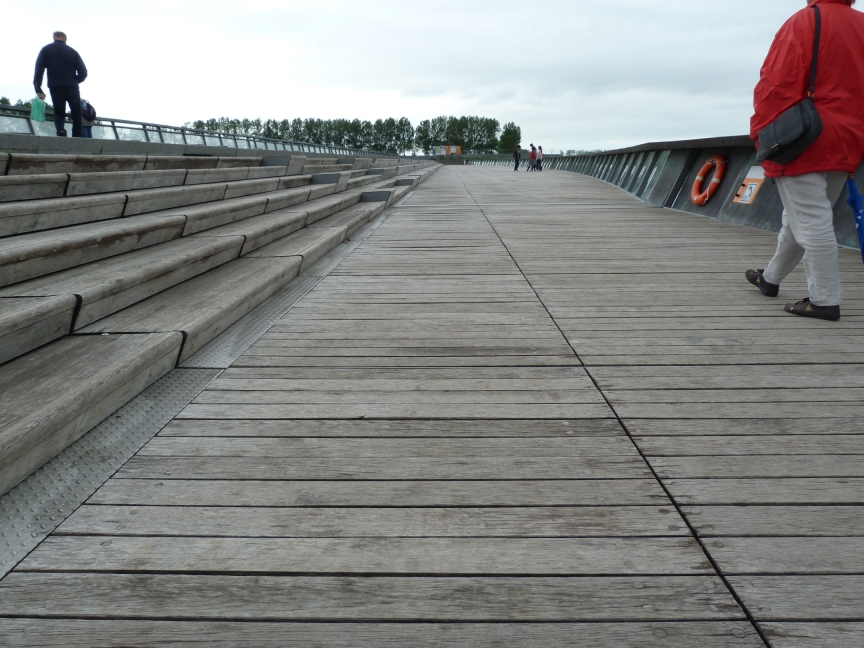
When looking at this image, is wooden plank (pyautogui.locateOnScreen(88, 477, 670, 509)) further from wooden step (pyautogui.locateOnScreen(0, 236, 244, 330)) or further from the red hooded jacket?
the red hooded jacket

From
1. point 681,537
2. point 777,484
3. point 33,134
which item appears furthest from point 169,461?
point 33,134

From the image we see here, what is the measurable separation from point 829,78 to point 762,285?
117 cm

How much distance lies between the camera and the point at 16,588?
1275 millimetres

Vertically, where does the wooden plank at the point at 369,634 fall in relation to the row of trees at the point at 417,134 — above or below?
below

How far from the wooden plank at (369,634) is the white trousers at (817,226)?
8.30 feet

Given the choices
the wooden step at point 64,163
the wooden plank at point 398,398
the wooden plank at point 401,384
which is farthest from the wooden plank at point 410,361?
the wooden step at point 64,163

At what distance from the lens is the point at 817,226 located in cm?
317

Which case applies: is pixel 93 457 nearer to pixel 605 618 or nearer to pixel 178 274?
pixel 605 618

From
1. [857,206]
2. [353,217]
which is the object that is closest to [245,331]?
[857,206]

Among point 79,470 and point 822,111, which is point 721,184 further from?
point 79,470

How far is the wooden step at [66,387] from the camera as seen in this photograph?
1.59m

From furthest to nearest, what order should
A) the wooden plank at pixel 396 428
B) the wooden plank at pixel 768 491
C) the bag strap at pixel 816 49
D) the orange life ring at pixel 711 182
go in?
the orange life ring at pixel 711 182, the bag strap at pixel 816 49, the wooden plank at pixel 396 428, the wooden plank at pixel 768 491

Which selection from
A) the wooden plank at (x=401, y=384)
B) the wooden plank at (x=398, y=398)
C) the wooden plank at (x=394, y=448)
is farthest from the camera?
the wooden plank at (x=401, y=384)

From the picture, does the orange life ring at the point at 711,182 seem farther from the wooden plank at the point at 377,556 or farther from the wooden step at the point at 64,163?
the wooden plank at the point at 377,556
